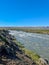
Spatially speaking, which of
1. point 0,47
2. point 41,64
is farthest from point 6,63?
point 41,64

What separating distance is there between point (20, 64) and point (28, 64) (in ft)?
4.65

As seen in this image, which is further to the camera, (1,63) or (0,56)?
(0,56)

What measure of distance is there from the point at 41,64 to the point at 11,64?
560 cm

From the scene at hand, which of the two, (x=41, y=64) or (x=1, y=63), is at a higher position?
(x=1, y=63)

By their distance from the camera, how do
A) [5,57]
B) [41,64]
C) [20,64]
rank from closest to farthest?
1. [20,64]
2. [5,57]
3. [41,64]

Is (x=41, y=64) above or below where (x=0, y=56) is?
below

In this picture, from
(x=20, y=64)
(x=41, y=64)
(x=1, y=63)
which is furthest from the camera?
(x=41, y=64)

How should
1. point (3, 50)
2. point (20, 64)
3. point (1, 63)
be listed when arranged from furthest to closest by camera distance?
point (3, 50) → point (20, 64) → point (1, 63)

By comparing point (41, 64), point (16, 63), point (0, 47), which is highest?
point (0, 47)

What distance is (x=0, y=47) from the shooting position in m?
17.4

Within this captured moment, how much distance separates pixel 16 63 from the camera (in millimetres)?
15398

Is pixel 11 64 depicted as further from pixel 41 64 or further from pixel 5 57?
pixel 41 64

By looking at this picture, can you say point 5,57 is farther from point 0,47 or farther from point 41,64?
point 41,64

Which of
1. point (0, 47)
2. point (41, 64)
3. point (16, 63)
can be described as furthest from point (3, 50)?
point (41, 64)
